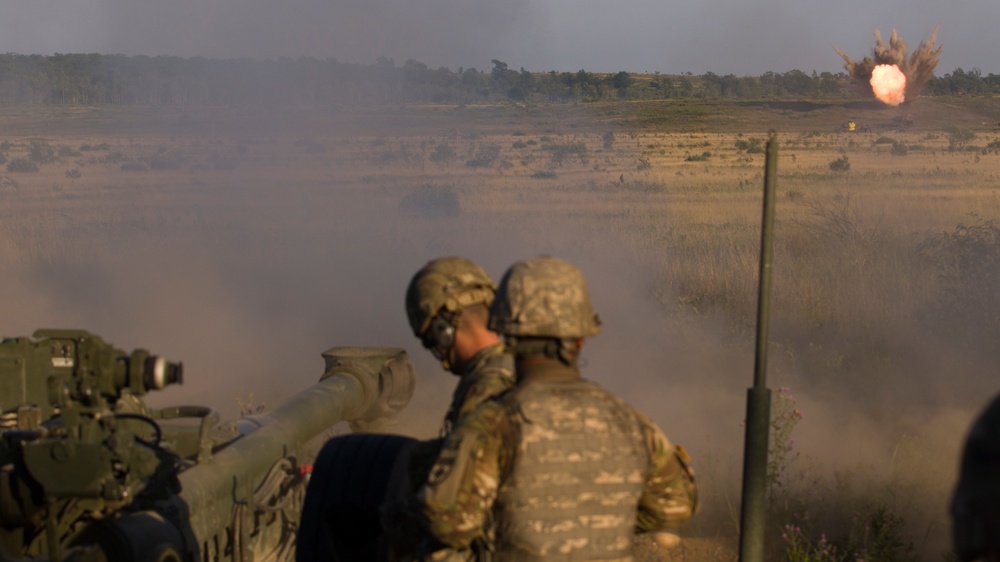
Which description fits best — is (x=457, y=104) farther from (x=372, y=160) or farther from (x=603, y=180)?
(x=603, y=180)

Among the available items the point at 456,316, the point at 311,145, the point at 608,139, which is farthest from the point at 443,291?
the point at 608,139

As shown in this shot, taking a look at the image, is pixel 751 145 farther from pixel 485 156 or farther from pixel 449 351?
pixel 449 351

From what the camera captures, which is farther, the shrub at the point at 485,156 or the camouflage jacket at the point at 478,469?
the shrub at the point at 485,156

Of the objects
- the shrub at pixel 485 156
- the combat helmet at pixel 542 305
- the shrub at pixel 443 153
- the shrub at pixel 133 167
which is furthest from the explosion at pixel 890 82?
the combat helmet at pixel 542 305

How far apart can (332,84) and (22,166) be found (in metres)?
18.3

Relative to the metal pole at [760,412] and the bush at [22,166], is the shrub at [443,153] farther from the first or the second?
the metal pole at [760,412]

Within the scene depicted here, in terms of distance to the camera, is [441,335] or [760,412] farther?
[760,412]

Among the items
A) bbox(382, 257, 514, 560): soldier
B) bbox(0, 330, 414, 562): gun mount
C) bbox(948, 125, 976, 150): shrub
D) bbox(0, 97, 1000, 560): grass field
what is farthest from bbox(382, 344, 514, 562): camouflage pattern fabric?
bbox(948, 125, 976, 150): shrub

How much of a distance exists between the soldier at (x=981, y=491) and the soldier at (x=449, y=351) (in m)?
1.47

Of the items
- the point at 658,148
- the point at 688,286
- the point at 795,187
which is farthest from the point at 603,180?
the point at 688,286

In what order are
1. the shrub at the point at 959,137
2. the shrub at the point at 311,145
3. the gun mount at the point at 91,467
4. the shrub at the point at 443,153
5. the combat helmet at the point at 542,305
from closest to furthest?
the combat helmet at the point at 542,305
the gun mount at the point at 91,467
the shrub at the point at 311,145
the shrub at the point at 443,153
the shrub at the point at 959,137

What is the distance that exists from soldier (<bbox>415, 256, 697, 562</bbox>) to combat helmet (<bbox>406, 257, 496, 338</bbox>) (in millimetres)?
578

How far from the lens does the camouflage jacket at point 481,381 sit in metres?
3.46

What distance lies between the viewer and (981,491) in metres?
2.11
